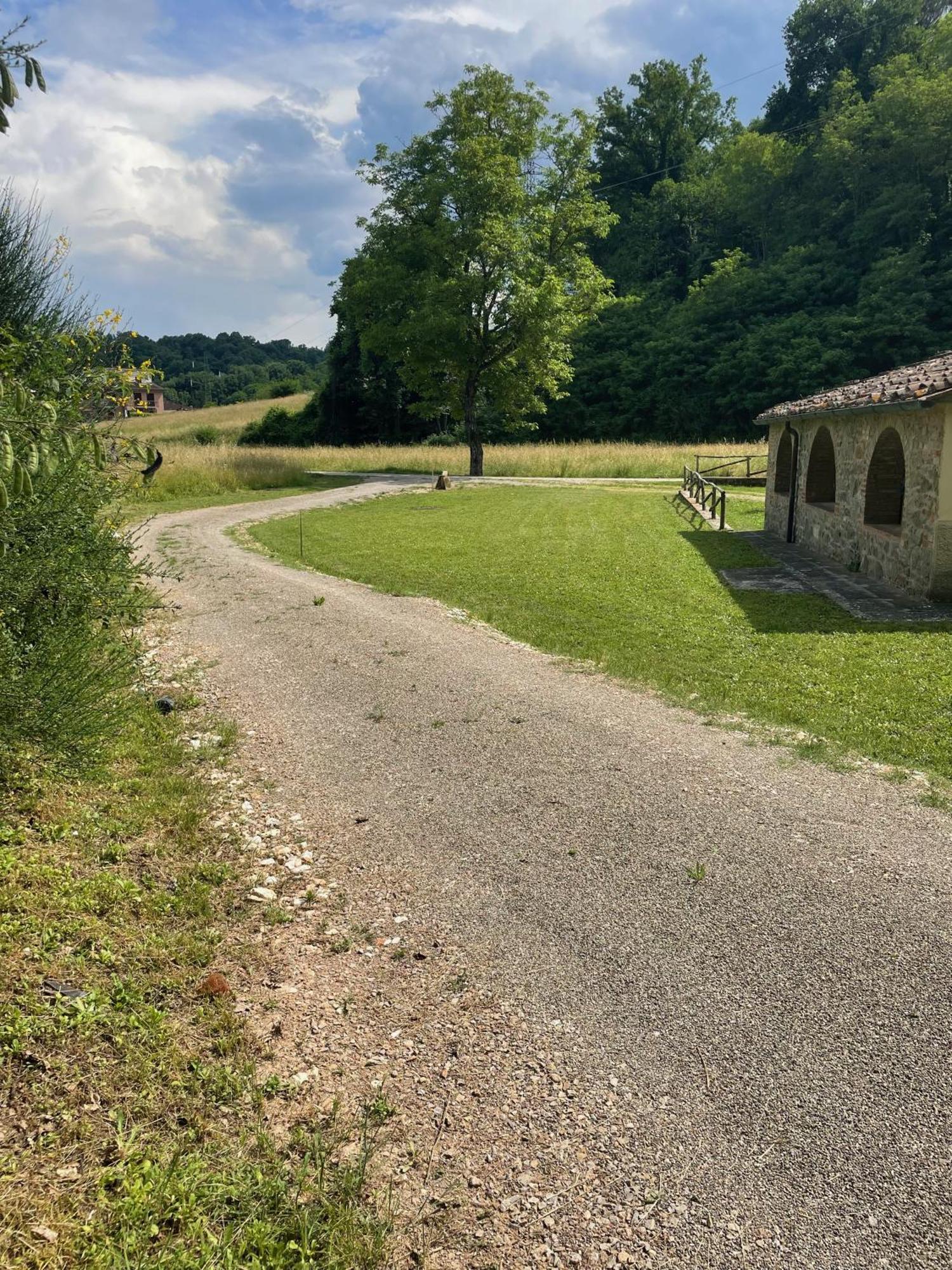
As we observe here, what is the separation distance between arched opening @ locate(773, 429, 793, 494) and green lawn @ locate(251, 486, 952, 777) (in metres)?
1.52

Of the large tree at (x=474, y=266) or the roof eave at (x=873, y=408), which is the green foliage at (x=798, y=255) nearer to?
the large tree at (x=474, y=266)

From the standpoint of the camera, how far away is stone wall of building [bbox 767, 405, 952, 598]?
11055 millimetres

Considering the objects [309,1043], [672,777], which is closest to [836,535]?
[672,777]

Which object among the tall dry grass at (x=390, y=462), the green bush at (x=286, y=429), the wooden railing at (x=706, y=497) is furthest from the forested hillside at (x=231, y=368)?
the wooden railing at (x=706, y=497)

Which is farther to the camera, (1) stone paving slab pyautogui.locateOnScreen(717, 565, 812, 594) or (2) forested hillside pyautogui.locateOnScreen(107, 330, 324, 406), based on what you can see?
(2) forested hillside pyautogui.locateOnScreen(107, 330, 324, 406)

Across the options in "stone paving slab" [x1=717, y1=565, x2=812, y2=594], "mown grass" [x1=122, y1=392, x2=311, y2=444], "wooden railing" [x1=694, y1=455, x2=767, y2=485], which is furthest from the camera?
"mown grass" [x1=122, y1=392, x2=311, y2=444]

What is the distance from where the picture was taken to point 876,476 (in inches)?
536

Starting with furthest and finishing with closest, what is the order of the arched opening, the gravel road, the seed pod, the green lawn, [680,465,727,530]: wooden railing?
[680,465,727,530]: wooden railing < the arched opening < the green lawn < the seed pod < the gravel road

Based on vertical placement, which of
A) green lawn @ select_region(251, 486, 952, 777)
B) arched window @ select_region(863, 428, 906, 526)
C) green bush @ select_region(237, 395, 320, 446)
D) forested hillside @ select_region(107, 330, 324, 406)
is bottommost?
green lawn @ select_region(251, 486, 952, 777)

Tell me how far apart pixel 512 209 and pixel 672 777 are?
108 feet

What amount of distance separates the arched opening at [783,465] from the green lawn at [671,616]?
152cm

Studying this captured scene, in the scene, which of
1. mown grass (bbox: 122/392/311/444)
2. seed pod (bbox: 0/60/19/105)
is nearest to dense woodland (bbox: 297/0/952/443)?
mown grass (bbox: 122/392/311/444)

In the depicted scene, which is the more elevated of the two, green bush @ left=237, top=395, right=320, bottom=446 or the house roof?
green bush @ left=237, top=395, right=320, bottom=446

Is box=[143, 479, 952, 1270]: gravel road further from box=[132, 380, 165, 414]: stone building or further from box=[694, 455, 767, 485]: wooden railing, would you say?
Answer: box=[694, 455, 767, 485]: wooden railing
